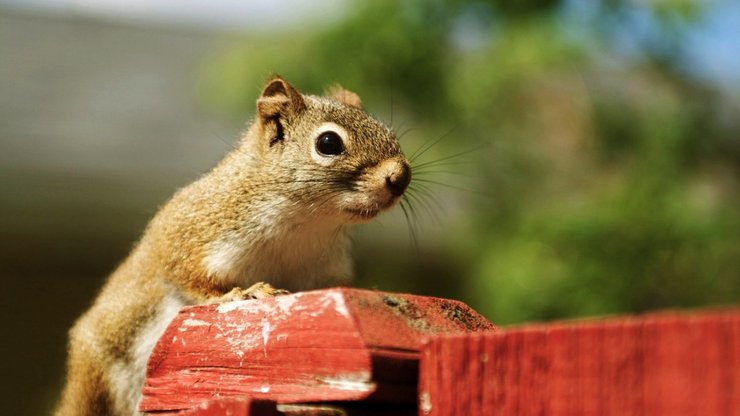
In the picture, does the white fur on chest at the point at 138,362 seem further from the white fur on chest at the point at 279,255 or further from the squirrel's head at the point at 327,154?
the squirrel's head at the point at 327,154

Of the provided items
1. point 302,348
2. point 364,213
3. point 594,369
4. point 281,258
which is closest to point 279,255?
point 281,258

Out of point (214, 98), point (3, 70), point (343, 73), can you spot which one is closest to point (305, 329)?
point (343, 73)

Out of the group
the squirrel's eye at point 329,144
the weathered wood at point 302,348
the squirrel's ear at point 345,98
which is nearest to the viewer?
the weathered wood at point 302,348

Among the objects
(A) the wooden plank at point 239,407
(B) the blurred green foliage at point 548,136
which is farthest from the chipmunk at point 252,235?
(B) the blurred green foliage at point 548,136

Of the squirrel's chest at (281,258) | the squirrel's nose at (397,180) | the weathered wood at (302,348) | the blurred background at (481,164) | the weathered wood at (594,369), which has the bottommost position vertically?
the weathered wood at (594,369)

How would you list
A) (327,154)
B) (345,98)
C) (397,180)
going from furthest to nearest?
1. (345,98)
2. (327,154)
3. (397,180)

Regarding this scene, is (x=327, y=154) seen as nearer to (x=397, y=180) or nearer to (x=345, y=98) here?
(x=397, y=180)

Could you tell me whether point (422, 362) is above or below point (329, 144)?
below

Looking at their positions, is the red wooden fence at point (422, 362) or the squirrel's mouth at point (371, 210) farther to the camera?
the squirrel's mouth at point (371, 210)
